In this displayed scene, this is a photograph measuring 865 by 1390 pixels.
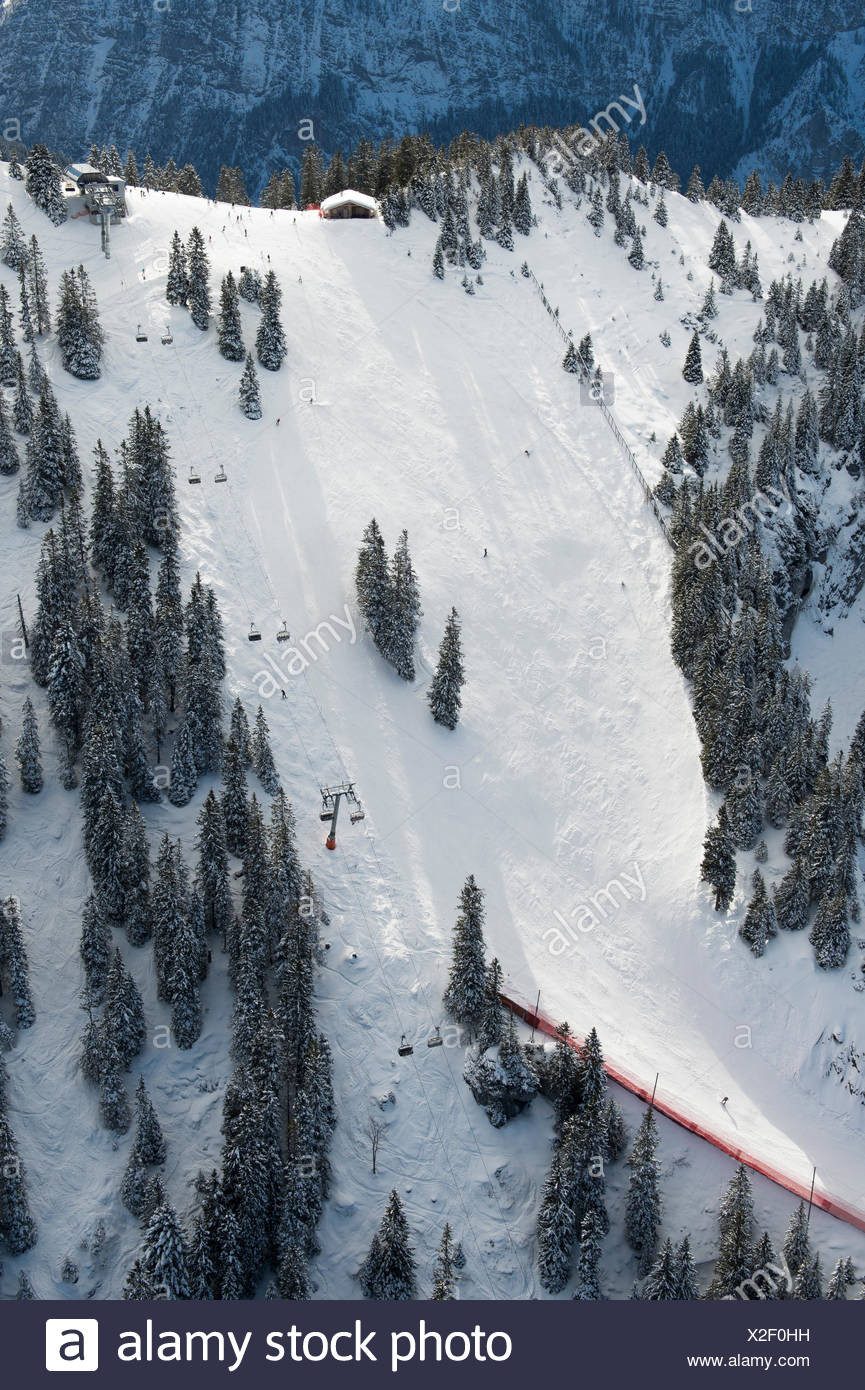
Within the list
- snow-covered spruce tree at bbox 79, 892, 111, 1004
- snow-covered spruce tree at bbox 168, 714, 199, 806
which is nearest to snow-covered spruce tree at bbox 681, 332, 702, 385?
snow-covered spruce tree at bbox 168, 714, 199, 806

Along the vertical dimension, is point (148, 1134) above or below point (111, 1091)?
below

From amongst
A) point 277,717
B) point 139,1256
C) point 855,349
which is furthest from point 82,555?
point 855,349

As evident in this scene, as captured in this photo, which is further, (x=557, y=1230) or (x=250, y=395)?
(x=250, y=395)

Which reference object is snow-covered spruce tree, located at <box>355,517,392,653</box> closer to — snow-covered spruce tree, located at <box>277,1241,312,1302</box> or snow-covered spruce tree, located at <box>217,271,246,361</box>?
snow-covered spruce tree, located at <box>217,271,246,361</box>

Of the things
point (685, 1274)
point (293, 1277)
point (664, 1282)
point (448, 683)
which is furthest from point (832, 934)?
point (293, 1277)

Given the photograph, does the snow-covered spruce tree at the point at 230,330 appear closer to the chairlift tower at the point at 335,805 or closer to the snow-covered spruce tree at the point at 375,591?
the snow-covered spruce tree at the point at 375,591

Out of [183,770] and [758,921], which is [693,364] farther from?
[183,770]
